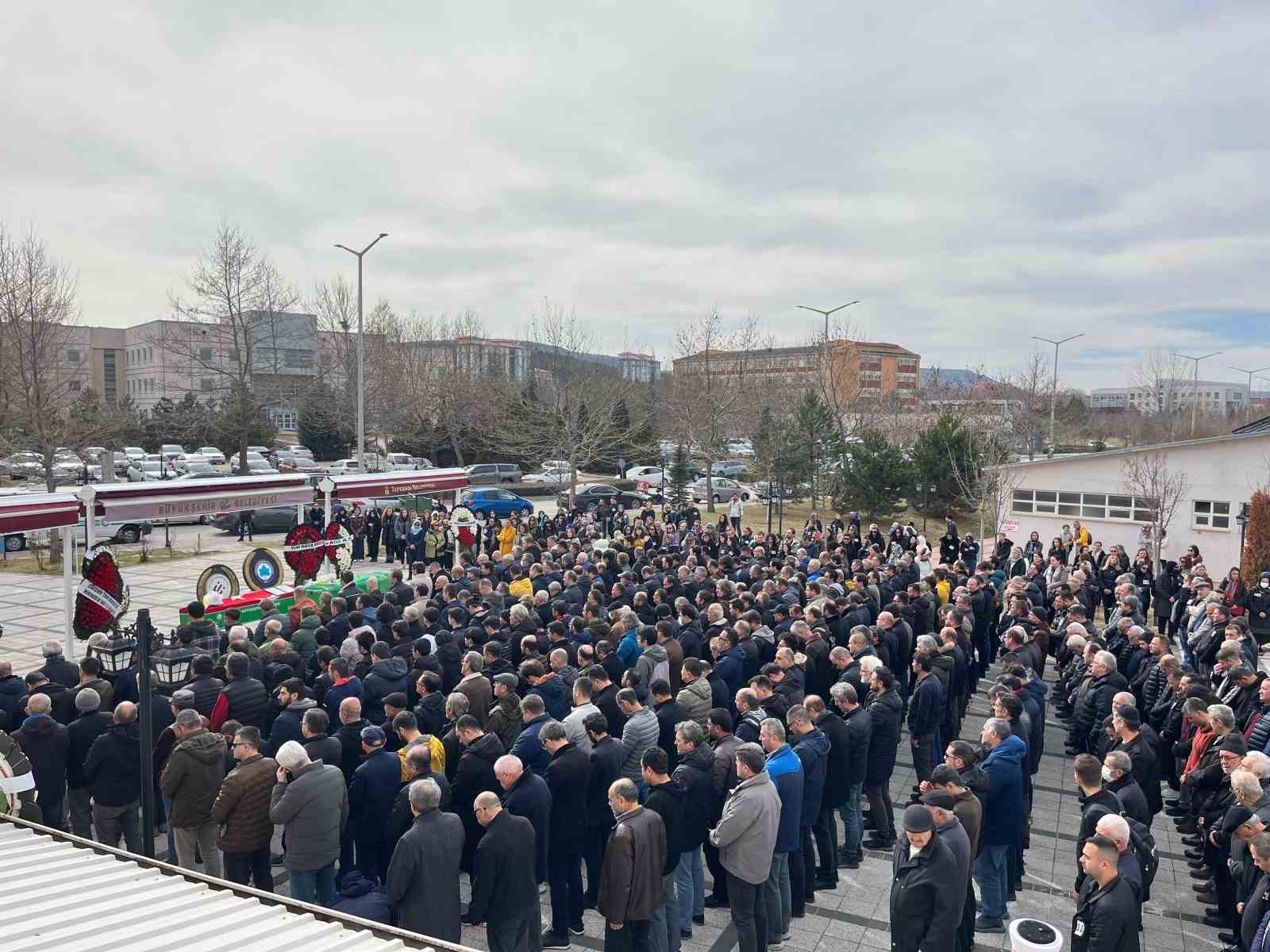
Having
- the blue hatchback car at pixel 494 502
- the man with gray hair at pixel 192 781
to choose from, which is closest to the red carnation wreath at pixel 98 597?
the man with gray hair at pixel 192 781

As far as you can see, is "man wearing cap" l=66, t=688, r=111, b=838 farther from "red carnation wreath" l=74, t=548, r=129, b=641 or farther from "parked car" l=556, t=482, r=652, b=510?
"parked car" l=556, t=482, r=652, b=510

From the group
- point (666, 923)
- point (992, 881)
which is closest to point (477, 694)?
point (666, 923)

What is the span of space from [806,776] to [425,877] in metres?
3.01

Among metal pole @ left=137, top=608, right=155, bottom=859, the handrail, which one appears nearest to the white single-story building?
metal pole @ left=137, top=608, right=155, bottom=859

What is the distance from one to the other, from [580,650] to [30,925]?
5891 mm

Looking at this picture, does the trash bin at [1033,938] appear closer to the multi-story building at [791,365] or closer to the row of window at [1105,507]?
the row of window at [1105,507]

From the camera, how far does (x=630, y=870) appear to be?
5516mm

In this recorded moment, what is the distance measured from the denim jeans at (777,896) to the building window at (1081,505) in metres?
21.4

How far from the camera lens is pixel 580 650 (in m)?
9.36

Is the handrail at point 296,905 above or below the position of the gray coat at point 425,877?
above

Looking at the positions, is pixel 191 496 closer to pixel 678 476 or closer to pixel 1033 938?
pixel 1033 938

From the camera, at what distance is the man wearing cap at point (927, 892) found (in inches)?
204

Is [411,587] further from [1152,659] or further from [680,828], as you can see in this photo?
[1152,659]

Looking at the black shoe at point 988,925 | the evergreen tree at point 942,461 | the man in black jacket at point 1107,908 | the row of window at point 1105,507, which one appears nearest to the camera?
the man in black jacket at point 1107,908
